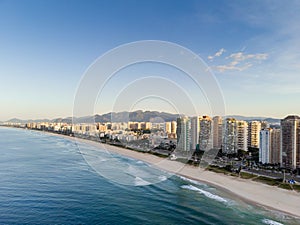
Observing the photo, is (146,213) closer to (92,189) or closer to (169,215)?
(169,215)

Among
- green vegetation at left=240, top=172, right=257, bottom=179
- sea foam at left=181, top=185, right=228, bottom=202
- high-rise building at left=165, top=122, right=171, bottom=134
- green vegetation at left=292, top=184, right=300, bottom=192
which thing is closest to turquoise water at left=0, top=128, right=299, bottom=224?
sea foam at left=181, top=185, right=228, bottom=202

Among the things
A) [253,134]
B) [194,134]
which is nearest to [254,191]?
[194,134]

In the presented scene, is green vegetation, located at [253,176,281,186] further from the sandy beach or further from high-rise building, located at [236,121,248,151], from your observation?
high-rise building, located at [236,121,248,151]

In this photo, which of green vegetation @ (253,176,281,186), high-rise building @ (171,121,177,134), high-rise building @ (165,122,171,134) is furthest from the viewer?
high-rise building @ (165,122,171,134)

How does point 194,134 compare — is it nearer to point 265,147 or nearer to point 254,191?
point 265,147

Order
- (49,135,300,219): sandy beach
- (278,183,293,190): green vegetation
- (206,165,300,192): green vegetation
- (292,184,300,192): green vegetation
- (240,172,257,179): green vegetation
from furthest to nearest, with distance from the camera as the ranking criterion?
(240,172,257,179): green vegetation < (206,165,300,192): green vegetation < (278,183,293,190): green vegetation < (292,184,300,192): green vegetation < (49,135,300,219): sandy beach

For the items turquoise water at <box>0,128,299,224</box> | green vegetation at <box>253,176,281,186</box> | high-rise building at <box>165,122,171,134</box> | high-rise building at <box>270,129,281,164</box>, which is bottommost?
turquoise water at <box>0,128,299,224</box>
